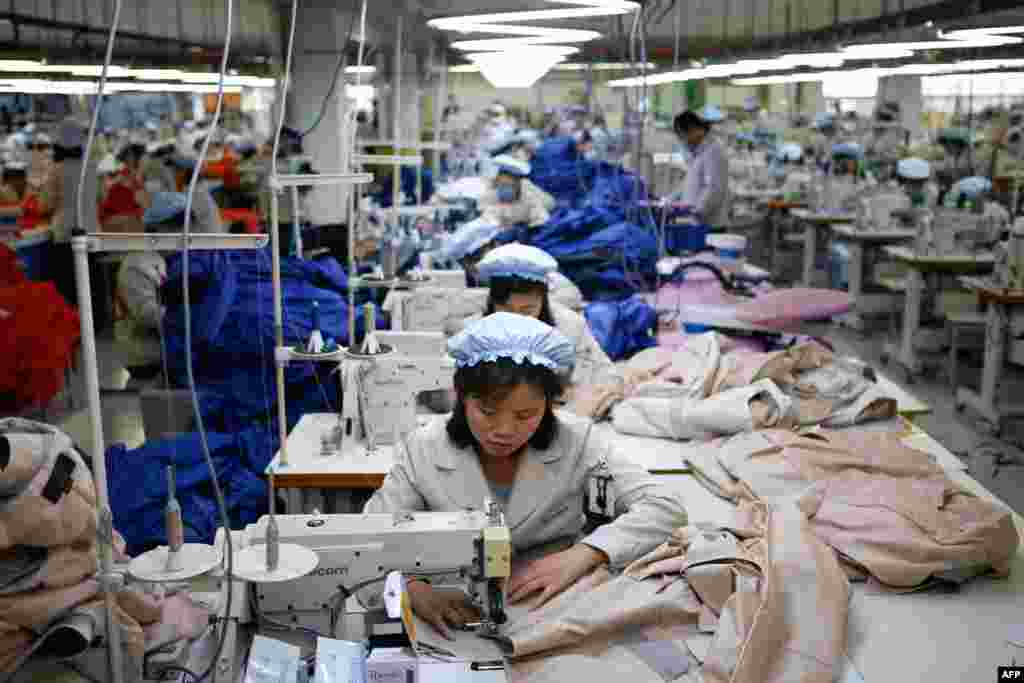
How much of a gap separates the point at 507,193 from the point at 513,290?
12.8 feet

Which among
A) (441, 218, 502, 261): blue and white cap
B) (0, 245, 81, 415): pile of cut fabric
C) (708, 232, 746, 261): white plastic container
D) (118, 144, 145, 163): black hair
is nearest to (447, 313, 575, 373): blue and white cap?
(0, 245, 81, 415): pile of cut fabric

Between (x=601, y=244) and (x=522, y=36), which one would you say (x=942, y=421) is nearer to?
(x=601, y=244)

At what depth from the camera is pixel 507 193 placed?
7.62 meters

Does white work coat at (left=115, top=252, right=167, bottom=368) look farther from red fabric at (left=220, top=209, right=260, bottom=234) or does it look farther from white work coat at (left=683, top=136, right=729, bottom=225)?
white work coat at (left=683, top=136, right=729, bottom=225)

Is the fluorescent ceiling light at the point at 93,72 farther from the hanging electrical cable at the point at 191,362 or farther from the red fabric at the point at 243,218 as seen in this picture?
the hanging electrical cable at the point at 191,362

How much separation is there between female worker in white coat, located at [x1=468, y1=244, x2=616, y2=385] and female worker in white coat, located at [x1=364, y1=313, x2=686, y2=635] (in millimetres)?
1206

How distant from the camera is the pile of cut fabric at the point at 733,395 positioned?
3498mm

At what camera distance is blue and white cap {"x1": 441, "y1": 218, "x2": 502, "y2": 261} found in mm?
6264

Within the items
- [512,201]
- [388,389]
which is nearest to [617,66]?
[512,201]

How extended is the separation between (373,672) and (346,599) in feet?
0.67

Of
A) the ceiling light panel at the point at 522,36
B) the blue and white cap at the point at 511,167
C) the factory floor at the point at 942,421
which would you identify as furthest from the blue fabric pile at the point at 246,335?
the blue and white cap at the point at 511,167

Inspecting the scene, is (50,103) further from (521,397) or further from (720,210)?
(521,397)

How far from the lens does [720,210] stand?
8.55 meters

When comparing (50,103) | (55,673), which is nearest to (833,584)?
(55,673)
